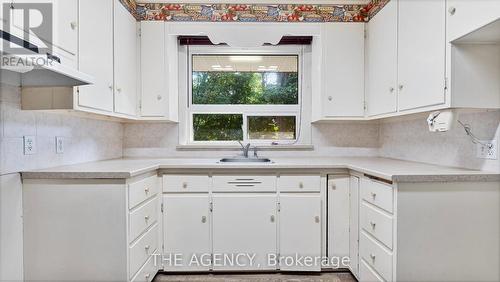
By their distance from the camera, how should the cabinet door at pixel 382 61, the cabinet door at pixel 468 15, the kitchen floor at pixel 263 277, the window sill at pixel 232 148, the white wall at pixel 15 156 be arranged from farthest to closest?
the window sill at pixel 232 148, the kitchen floor at pixel 263 277, the cabinet door at pixel 382 61, the white wall at pixel 15 156, the cabinet door at pixel 468 15

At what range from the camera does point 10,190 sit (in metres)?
1.57

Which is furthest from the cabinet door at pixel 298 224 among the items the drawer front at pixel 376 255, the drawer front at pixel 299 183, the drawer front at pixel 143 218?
the drawer front at pixel 143 218

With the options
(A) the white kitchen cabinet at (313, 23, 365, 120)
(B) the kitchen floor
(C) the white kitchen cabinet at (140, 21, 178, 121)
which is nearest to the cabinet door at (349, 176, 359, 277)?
(B) the kitchen floor

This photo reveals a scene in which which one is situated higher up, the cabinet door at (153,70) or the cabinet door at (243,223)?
the cabinet door at (153,70)

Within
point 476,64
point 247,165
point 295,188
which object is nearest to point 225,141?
point 247,165

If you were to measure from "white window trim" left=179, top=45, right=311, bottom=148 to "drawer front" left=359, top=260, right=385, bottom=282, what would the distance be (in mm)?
1222

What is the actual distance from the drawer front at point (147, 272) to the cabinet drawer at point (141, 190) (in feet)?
1.47

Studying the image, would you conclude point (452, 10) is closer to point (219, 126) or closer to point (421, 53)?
point (421, 53)

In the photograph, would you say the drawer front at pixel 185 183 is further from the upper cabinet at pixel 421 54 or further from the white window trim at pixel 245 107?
the upper cabinet at pixel 421 54

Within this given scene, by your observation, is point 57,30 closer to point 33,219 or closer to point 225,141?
point 33,219

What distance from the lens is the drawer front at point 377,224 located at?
1703mm

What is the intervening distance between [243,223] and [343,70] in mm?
1579

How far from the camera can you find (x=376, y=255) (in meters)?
1.85

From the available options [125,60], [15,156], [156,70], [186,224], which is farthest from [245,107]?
[15,156]
